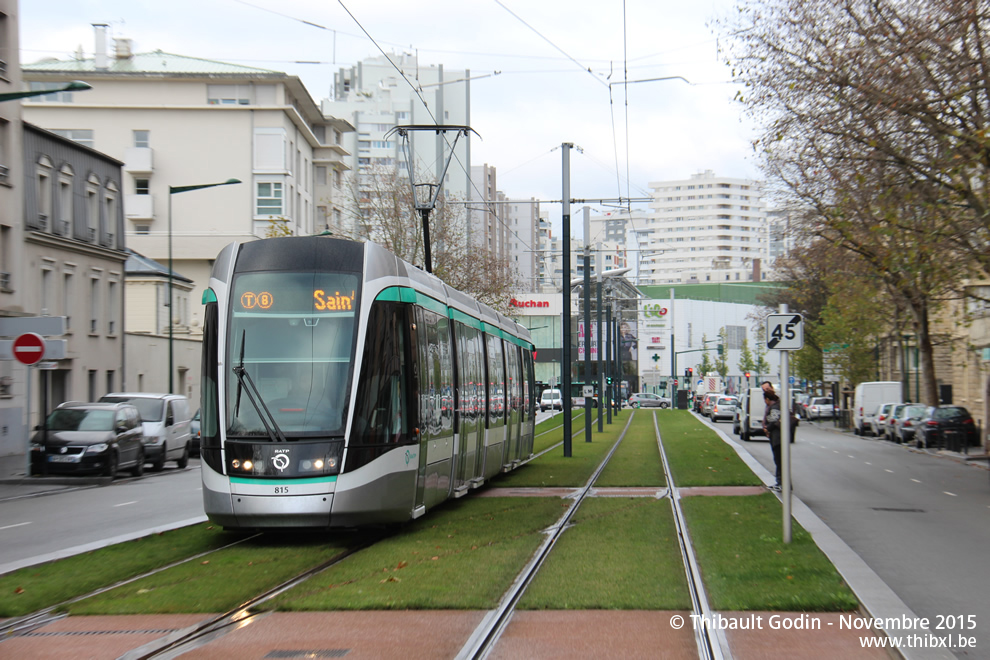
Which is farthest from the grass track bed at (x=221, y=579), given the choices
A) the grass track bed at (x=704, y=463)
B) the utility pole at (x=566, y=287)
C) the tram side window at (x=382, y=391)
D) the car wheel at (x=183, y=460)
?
the car wheel at (x=183, y=460)

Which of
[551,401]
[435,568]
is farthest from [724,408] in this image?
[435,568]

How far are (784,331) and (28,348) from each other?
54.5ft

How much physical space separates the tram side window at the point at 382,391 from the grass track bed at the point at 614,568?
223 centimetres

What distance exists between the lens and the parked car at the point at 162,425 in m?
28.3

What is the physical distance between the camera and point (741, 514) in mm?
15094

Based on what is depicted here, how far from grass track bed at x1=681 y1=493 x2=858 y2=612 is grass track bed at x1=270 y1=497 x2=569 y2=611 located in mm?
1816

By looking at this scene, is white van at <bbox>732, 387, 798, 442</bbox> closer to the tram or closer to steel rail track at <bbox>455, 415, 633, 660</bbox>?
steel rail track at <bbox>455, 415, 633, 660</bbox>

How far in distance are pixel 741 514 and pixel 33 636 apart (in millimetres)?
9924

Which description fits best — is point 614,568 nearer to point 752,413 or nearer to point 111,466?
Answer: point 111,466

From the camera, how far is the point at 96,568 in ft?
34.7

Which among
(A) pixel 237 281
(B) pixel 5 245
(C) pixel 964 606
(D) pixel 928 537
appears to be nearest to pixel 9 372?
(B) pixel 5 245

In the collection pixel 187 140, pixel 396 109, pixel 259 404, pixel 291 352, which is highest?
pixel 396 109

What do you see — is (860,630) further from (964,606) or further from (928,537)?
(928,537)

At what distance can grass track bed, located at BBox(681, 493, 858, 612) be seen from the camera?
859cm
